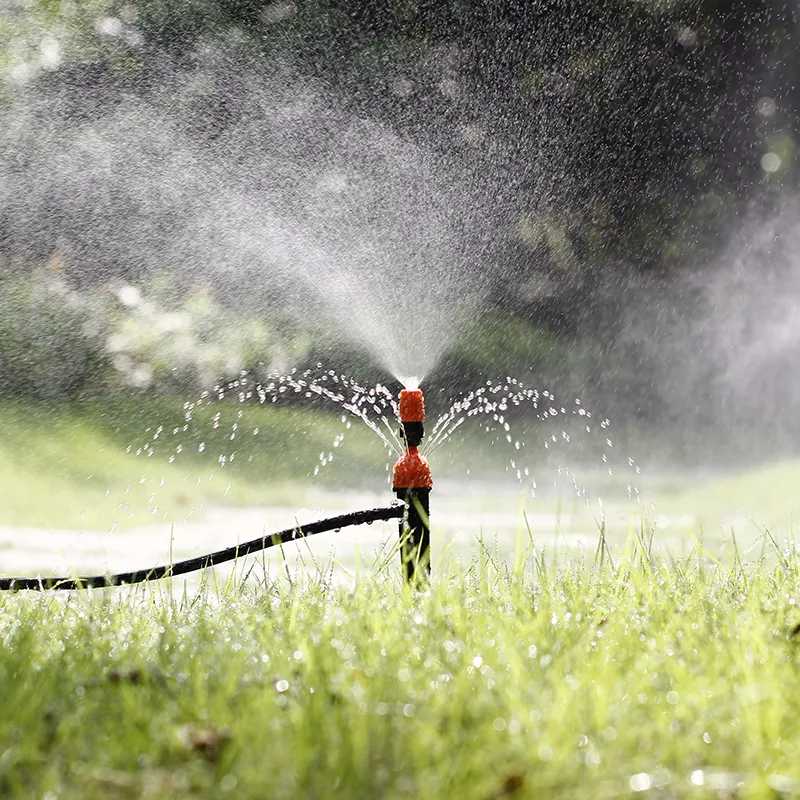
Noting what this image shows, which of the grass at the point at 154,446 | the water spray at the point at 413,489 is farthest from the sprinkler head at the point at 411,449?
the grass at the point at 154,446

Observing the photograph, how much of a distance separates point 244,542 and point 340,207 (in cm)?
732

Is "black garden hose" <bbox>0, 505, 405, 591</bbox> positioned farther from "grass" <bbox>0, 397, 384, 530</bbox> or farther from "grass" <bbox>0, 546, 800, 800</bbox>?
"grass" <bbox>0, 397, 384, 530</bbox>

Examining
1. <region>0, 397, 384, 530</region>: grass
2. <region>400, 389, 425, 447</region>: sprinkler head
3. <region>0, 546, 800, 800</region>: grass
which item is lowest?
<region>0, 546, 800, 800</region>: grass

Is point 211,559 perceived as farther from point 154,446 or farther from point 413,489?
point 154,446

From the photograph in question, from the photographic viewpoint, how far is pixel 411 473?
439cm

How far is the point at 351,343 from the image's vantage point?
11727 mm

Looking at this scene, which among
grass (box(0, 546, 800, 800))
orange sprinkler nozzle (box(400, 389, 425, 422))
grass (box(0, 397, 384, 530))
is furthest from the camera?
grass (box(0, 397, 384, 530))

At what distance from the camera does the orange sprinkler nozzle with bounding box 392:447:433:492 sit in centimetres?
439

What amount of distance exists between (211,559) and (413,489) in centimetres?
92

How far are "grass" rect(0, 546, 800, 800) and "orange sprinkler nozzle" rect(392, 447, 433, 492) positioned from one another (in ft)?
1.34

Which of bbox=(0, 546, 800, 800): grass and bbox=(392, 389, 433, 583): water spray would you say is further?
bbox=(392, 389, 433, 583): water spray

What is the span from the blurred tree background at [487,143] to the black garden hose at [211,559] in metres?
6.05

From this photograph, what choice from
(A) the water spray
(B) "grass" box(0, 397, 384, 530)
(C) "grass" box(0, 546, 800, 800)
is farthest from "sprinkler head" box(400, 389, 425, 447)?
(B) "grass" box(0, 397, 384, 530)

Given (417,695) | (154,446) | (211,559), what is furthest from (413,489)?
(154,446)
